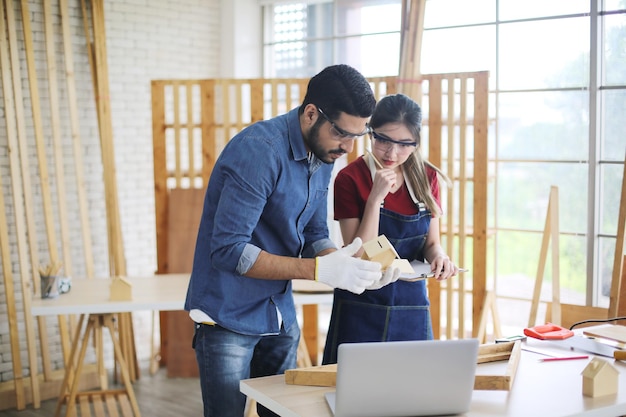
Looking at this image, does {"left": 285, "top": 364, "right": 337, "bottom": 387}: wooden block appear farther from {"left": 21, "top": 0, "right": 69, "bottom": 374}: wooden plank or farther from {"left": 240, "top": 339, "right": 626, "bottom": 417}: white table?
{"left": 21, "top": 0, "right": 69, "bottom": 374}: wooden plank

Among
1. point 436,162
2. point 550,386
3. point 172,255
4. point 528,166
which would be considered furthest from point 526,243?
point 550,386

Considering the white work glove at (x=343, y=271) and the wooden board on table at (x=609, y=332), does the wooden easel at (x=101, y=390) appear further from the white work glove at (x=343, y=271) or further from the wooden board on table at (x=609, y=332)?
the wooden board on table at (x=609, y=332)

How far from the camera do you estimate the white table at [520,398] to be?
236 cm

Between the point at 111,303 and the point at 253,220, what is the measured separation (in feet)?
7.83

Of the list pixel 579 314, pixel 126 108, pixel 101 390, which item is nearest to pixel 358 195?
pixel 579 314

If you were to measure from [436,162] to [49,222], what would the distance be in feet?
9.48

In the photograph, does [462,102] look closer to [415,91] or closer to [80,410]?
[415,91]

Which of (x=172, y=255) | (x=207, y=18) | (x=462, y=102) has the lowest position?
(x=172, y=255)

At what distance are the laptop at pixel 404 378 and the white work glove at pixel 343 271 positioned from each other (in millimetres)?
471

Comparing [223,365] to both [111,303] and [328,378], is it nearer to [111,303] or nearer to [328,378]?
[328,378]

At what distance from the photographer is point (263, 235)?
8.87ft

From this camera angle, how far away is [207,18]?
24.5 feet

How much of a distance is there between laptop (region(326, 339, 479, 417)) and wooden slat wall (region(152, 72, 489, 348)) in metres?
2.87

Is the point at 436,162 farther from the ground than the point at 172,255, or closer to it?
farther from the ground
